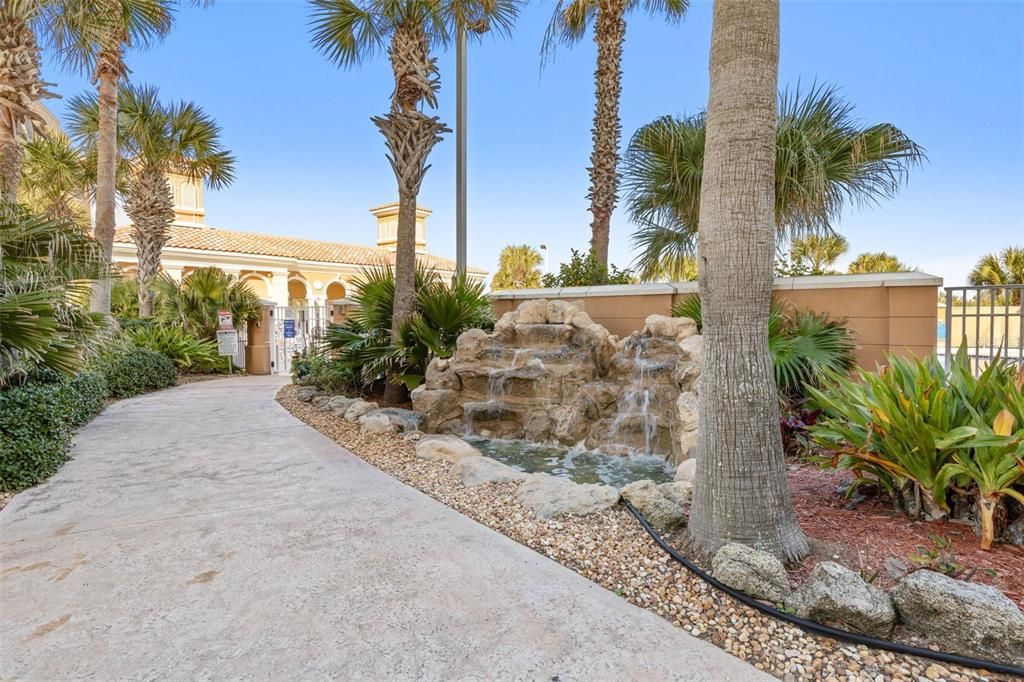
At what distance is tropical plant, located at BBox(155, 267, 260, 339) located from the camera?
14484 mm

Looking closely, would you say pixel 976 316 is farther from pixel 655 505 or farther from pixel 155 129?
pixel 155 129

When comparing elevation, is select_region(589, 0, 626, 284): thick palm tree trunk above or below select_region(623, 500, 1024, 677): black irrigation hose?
above

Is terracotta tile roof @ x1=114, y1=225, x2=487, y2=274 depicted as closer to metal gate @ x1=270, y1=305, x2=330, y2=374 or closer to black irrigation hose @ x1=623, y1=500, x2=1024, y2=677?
metal gate @ x1=270, y1=305, x2=330, y2=374

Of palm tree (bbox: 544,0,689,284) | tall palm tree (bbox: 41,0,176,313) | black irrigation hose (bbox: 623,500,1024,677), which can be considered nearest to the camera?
black irrigation hose (bbox: 623,500,1024,677)

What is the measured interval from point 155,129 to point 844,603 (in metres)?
17.0

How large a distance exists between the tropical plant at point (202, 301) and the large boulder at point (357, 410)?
9074 mm

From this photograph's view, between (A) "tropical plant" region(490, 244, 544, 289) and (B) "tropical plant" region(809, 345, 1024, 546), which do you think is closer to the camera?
(B) "tropical plant" region(809, 345, 1024, 546)

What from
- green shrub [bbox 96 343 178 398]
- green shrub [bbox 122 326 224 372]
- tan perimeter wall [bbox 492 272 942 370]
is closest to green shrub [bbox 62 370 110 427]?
green shrub [bbox 96 343 178 398]

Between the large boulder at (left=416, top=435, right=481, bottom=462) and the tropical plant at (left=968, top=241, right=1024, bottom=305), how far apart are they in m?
18.7

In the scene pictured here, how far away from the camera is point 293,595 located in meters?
2.73

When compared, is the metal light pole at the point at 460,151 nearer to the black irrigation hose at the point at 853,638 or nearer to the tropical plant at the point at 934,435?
the tropical plant at the point at 934,435

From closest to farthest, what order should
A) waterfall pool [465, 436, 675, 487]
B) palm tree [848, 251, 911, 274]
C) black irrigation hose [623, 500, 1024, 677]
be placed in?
1. black irrigation hose [623, 500, 1024, 677]
2. waterfall pool [465, 436, 675, 487]
3. palm tree [848, 251, 911, 274]

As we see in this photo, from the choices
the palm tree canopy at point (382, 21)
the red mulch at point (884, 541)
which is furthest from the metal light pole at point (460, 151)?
the red mulch at point (884, 541)

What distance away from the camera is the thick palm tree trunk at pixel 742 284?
2781 mm
